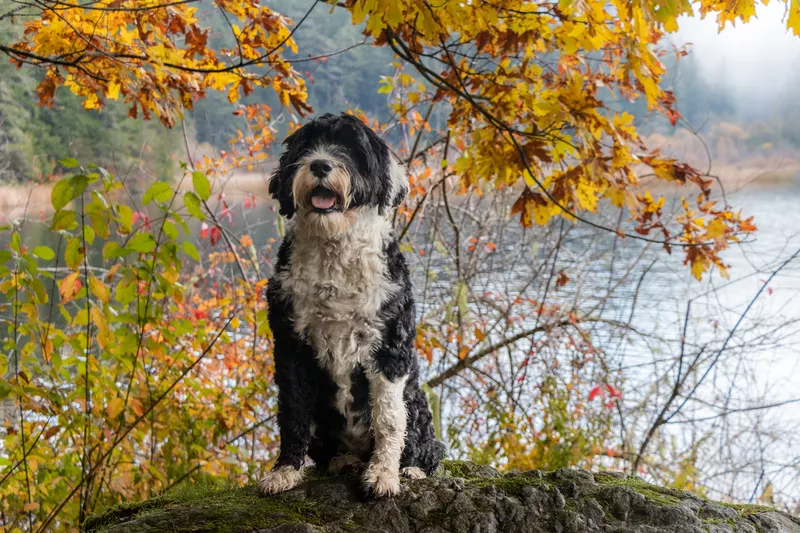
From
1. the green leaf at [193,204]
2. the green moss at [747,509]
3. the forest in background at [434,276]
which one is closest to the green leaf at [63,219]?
the forest in background at [434,276]

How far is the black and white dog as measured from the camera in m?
2.26

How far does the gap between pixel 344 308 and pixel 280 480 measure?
71 cm

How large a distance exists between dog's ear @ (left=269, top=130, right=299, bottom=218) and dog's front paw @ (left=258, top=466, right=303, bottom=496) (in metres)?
0.94

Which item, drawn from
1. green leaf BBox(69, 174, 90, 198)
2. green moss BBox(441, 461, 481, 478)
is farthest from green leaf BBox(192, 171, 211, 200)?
green moss BBox(441, 461, 481, 478)

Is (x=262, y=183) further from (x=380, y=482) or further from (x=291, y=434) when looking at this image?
(x=380, y=482)

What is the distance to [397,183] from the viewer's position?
2410mm

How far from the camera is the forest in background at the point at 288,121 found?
684 centimetres

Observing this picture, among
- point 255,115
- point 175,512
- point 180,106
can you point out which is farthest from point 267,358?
point 175,512

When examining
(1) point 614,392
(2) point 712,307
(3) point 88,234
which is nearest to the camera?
(3) point 88,234

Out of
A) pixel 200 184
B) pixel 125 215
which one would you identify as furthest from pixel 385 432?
pixel 125 215

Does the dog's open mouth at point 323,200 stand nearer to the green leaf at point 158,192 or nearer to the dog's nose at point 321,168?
the dog's nose at point 321,168

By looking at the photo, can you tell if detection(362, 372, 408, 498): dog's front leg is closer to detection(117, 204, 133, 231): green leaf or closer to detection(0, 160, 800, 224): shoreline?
detection(117, 204, 133, 231): green leaf

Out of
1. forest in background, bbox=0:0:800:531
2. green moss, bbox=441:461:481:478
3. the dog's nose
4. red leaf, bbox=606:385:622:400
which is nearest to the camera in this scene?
the dog's nose

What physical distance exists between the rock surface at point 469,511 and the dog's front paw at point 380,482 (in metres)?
0.03
